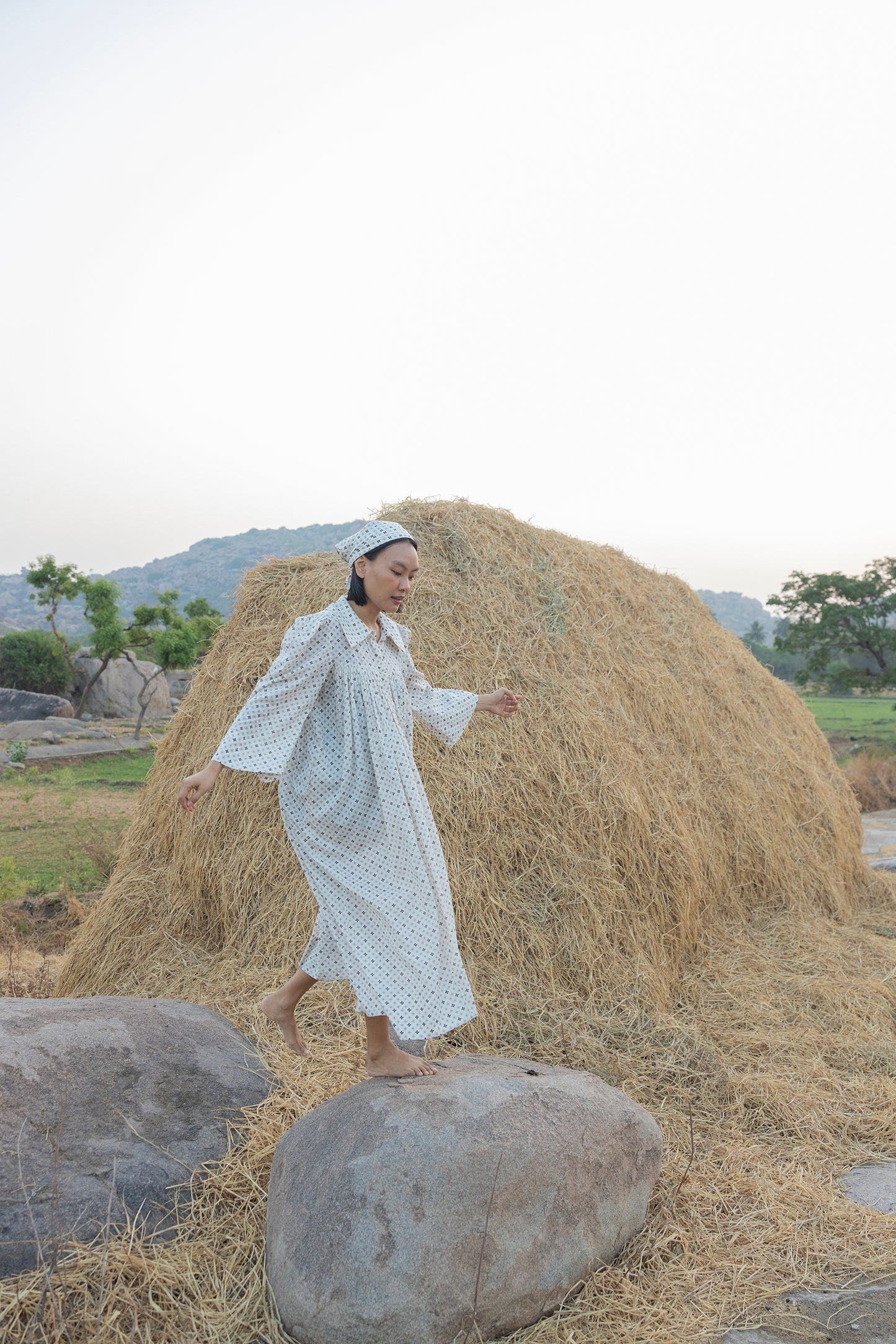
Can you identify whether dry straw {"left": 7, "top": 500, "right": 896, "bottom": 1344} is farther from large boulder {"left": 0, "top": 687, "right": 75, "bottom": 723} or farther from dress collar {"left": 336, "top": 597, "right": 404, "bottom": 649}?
large boulder {"left": 0, "top": 687, "right": 75, "bottom": 723}

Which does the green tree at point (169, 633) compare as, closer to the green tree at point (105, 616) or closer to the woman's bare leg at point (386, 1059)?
the green tree at point (105, 616)

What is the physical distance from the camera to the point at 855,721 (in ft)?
125

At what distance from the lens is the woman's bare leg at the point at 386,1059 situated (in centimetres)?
312

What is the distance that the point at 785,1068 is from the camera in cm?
453

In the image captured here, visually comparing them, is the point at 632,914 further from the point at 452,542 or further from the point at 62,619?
the point at 62,619

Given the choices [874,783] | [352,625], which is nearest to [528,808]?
[352,625]

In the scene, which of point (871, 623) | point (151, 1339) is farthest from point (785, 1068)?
point (871, 623)

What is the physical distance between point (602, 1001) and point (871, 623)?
789 inches

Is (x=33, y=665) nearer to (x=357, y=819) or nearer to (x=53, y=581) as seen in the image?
(x=53, y=581)

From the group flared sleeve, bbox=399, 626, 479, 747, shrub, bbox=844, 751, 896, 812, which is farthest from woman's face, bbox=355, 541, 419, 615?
shrub, bbox=844, 751, 896, 812

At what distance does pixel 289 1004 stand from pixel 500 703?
1.38m

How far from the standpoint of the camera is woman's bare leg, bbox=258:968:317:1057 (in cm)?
329

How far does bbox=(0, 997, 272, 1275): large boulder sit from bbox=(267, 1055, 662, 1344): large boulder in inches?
17.9

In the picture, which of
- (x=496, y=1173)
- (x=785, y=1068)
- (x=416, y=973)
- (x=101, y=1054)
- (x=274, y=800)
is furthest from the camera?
(x=274, y=800)
